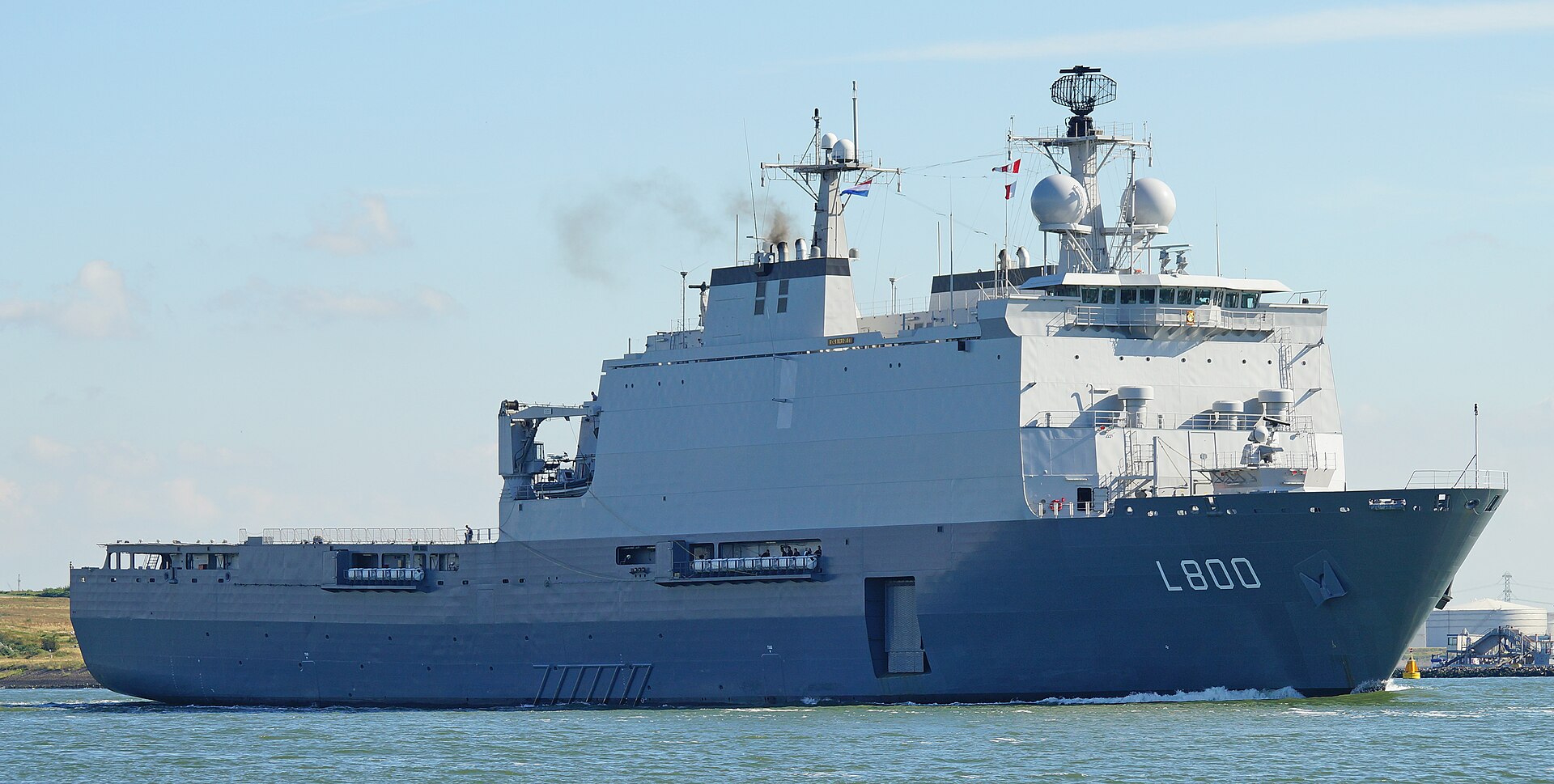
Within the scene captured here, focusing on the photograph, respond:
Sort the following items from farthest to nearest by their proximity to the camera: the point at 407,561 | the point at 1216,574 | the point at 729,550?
→ the point at 407,561 → the point at 729,550 → the point at 1216,574

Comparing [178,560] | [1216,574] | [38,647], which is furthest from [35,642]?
[1216,574]

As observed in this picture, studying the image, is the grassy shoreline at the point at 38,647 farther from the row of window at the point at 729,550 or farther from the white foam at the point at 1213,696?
the white foam at the point at 1213,696

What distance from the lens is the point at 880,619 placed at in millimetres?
42031

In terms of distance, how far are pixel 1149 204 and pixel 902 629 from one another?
9.61 m

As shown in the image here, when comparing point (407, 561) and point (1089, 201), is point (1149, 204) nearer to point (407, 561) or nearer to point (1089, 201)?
point (1089, 201)

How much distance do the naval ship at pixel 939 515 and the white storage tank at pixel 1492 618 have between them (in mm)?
52587

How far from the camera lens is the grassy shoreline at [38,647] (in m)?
80.0

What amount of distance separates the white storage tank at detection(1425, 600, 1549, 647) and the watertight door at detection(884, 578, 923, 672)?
5477 cm

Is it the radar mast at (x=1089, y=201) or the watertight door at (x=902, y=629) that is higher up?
the radar mast at (x=1089, y=201)

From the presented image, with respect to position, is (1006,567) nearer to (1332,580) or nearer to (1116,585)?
(1116,585)

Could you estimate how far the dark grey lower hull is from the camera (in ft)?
125

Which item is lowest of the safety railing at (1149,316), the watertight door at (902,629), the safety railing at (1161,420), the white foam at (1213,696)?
the white foam at (1213,696)

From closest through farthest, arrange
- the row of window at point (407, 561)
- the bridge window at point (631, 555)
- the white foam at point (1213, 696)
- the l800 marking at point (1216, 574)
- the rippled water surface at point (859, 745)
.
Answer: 1. the rippled water surface at point (859, 745)
2. the l800 marking at point (1216, 574)
3. the white foam at point (1213, 696)
4. the bridge window at point (631, 555)
5. the row of window at point (407, 561)

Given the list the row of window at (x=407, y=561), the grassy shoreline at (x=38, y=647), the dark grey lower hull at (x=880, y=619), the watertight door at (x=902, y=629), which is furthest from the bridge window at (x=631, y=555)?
the grassy shoreline at (x=38, y=647)
